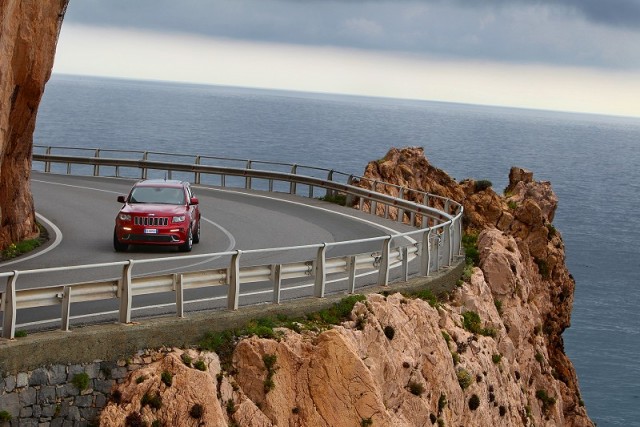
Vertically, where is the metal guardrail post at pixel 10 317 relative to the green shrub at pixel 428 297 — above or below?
above

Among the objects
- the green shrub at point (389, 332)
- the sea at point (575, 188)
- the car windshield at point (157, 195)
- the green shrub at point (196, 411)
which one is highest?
the car windshield at point (157, 195)

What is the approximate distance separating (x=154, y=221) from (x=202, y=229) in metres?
4.68

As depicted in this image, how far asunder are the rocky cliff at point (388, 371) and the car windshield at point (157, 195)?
6903mm

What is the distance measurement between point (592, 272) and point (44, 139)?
76.5 meters

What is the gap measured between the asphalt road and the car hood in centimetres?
90

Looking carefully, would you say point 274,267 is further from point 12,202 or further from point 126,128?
point 126,128

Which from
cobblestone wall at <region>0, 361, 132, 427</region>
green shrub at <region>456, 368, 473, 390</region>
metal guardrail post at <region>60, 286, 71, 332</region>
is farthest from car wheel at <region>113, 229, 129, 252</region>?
cobblestone wall at <region>0, 361, 132, 427</region>

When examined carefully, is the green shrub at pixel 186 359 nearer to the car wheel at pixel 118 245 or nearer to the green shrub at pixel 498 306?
the car wheel at pixel 118 245

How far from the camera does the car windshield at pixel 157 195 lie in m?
24.4

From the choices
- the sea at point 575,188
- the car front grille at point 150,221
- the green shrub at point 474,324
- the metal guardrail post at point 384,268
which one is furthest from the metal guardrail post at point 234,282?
the sea at point 575,188

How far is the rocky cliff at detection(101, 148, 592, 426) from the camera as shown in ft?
43.1

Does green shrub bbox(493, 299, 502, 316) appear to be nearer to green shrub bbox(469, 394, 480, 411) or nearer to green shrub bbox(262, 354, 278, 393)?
green shrub bbox(469, 394, 480, 411)

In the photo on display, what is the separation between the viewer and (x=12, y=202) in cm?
2430

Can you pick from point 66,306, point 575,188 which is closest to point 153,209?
point 66,306
